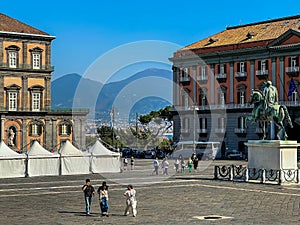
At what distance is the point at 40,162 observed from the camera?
144 feet

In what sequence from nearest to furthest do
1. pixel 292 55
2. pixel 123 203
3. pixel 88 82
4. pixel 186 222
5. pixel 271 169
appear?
pixel 186 222 < pixel 123 203 < pixel 88 82 < pixel 271 169 < pixel 292 55

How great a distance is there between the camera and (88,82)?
27797mm

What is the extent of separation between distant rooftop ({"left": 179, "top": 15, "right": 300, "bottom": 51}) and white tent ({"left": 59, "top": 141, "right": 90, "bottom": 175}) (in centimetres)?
3393

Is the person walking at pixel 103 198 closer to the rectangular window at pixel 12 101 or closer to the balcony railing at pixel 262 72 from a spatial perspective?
the balcony railing at pixel 262 72

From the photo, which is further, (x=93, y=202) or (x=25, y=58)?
(x=25, y=58)

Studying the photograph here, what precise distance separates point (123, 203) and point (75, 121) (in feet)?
184

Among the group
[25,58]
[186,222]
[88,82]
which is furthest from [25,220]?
[25,58]

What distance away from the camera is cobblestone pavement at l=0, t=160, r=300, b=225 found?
20.9 meters

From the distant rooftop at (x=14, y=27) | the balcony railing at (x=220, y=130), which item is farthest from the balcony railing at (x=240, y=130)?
the distant rooftop at (x=14, y=27)

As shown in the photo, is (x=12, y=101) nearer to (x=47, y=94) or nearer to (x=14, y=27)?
(x=47, y=94)

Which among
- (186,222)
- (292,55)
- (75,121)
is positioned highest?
(292,55)

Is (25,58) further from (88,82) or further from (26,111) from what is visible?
(88,82)

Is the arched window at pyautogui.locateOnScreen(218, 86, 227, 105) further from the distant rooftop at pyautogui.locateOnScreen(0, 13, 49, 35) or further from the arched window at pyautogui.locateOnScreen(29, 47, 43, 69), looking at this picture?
the distant rooftop at pyautogui.locateOnScreen(0, 13, 49, 35)

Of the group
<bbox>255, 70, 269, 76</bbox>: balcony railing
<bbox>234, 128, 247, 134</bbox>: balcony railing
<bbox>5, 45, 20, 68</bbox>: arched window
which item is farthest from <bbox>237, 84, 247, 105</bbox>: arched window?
<bbox>5, 45, 20, 68</bbox>: arched window
